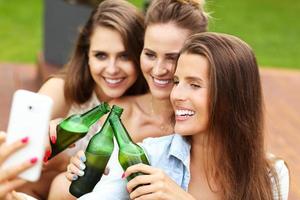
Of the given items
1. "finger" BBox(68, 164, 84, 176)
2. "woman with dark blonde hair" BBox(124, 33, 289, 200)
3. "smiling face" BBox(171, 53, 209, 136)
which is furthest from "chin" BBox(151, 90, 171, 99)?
"finger" BBox(68, 164, 84, 176)

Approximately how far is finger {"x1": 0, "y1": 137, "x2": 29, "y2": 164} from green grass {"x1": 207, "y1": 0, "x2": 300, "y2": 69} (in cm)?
677

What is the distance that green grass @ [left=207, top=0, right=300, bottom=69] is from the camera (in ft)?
30.1

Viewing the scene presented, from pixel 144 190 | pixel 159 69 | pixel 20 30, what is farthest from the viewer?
pixel 20 30

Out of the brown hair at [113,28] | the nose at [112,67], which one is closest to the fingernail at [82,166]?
the nose at [112,67]

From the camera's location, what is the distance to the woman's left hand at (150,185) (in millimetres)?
2375

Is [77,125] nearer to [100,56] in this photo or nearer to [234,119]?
[234,119]

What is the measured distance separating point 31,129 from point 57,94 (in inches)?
66.9

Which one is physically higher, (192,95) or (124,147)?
(192,95)

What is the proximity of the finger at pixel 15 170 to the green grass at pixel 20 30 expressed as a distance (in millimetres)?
6206

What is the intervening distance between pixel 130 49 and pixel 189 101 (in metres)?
1.14

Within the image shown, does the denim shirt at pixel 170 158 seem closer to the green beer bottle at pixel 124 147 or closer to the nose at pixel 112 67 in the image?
the green beer bottle at pixel 124 147

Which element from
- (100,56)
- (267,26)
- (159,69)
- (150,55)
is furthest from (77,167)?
(267,26)

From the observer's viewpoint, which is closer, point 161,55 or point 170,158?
point 170,158

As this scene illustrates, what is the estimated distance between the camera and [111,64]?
364 cm
